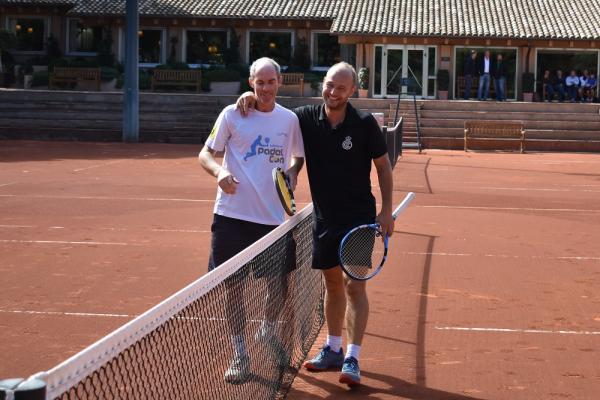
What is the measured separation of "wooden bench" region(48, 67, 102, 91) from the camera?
47000 mm

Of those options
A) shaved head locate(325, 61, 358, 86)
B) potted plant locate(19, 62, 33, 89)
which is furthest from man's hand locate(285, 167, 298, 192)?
potted plant locate(19, 62, 33, 89)

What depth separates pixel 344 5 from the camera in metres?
51.9

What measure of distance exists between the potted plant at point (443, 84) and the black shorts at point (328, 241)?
1665 inches

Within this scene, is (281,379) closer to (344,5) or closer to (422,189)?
(422,189)

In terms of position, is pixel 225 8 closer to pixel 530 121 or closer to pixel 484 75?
pixel 484 75

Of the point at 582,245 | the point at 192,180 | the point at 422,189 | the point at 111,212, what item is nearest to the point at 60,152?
the point at 192,180

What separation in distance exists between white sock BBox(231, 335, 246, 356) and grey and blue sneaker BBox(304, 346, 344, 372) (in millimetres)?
1008

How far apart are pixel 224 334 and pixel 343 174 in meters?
1.23

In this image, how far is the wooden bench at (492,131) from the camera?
37812 millimetres

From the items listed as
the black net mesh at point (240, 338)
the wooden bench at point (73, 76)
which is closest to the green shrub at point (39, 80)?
the wooden bench at point (73, 76)

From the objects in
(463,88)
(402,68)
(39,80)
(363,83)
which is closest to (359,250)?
(363,83)

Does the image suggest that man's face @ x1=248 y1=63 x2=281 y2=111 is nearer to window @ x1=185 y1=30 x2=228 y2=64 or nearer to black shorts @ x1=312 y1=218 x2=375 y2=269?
black shorts @ x1=312 y1=218 x2=375 y2=269

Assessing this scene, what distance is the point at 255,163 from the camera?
21.4 feet

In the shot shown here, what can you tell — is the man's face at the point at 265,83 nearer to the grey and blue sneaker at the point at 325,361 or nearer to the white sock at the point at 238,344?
the white sock at the point at 238,344
